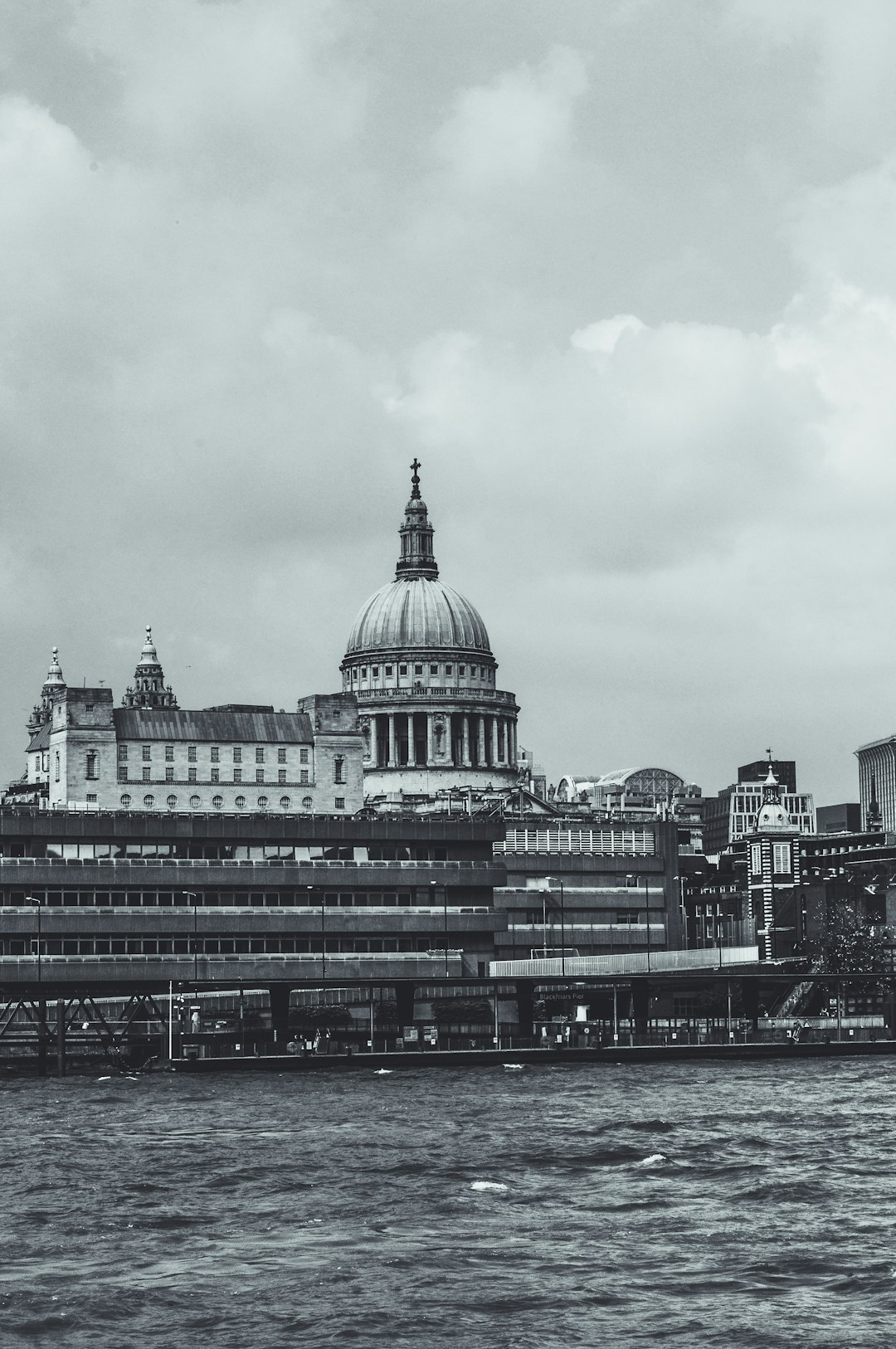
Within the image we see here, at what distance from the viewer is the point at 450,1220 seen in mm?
85562

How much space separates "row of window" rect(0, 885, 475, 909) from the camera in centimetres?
17712

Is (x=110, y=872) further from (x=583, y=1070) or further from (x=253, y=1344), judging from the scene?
(x=253, y=1344)

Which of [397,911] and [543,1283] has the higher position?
[397,911]

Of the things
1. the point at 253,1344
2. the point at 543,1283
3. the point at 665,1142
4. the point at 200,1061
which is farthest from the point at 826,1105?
the point at 253,1344

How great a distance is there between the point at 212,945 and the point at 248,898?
473 cm

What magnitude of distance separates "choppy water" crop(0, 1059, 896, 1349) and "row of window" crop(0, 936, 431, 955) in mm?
40852

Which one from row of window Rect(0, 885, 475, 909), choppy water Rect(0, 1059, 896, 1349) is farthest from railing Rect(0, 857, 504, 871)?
choppy water Rect(0, 1059, 896, 1349)

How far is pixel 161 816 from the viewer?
18438cm

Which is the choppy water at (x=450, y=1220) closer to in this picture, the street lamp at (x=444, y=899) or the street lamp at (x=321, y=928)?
the street lamp at (x=321, y=928)

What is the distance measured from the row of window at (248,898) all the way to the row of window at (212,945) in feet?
8.04

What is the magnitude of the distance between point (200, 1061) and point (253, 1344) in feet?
288

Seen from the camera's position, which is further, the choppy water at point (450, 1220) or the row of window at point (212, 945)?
the row of window at point (212, 945)

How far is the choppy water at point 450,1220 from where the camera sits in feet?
224

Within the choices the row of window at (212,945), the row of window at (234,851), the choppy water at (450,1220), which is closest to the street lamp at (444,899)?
the row of window at (212,945)
